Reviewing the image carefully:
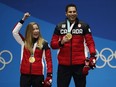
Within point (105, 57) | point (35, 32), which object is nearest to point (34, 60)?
point (35, 32)

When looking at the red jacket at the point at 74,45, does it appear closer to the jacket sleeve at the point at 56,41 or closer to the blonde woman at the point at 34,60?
the jacket sleeve at the point at 56,41

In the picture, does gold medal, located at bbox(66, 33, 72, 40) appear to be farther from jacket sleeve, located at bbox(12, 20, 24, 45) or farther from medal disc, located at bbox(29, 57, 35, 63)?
jacket sleeve, located at bbox(12, 20, 24, 45)

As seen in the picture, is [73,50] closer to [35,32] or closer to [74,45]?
[74,45]

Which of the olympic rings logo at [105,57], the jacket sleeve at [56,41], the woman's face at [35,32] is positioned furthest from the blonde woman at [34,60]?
the olympic rings logo at [105,57]

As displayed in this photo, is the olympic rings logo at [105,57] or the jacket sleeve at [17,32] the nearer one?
the jacket sleeve at [17,32]

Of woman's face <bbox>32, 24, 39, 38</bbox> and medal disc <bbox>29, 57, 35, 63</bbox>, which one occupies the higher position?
woman's face <bbox>32, 24, 39, 38</bbox>

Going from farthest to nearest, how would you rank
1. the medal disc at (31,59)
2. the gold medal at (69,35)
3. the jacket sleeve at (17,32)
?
the jacket sleeve at (17,32), the medal disc at (31,59), the gold medal at (69,35)

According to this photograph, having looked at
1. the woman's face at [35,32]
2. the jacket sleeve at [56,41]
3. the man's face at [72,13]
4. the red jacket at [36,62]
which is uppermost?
the man's face at [72,13]

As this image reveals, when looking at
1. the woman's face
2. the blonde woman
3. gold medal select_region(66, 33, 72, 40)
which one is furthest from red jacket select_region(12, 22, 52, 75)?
gold medal select_region(66, 33, 72, 40)

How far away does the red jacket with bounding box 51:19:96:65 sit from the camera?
3664 millimetres

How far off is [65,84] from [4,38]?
1.74 m

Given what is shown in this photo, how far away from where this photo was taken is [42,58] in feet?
12.8

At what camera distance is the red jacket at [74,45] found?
3664 millimetres

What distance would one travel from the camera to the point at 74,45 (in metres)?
3.66
